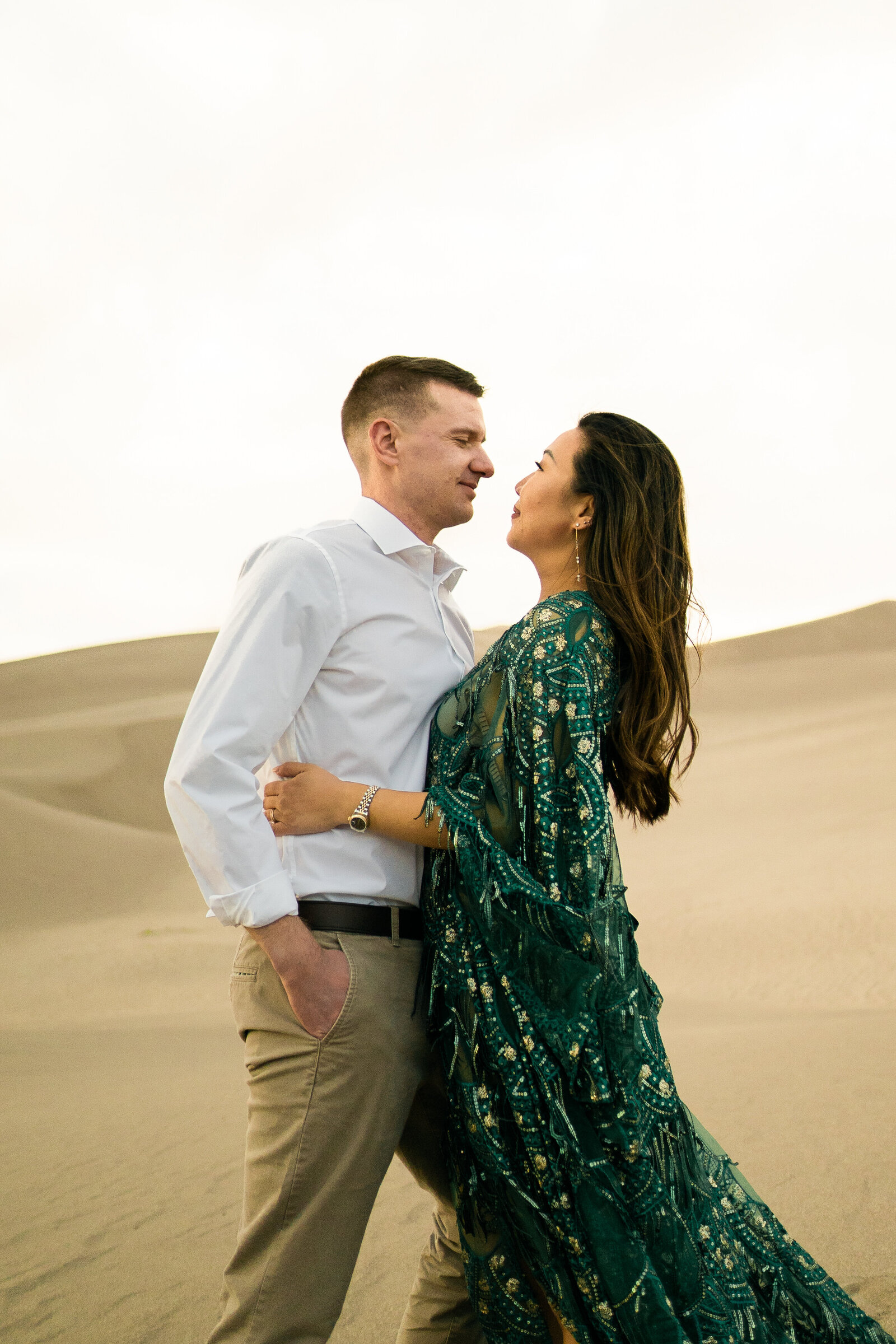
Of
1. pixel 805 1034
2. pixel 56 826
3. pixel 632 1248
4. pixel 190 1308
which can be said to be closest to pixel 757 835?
pixel 805 1034

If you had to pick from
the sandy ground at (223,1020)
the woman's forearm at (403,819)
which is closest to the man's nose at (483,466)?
the woman's forearm at (403,819)

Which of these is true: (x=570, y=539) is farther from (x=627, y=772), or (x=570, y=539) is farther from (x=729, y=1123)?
(x=729, y=1123)

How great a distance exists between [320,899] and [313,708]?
456 millimetres

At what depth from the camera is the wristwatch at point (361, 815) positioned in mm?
2543

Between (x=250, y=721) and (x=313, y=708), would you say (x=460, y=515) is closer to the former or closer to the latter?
(x=313, y=708)

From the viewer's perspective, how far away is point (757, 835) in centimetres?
1611

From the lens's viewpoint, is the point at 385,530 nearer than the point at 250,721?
No

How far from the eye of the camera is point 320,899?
8.40 ft

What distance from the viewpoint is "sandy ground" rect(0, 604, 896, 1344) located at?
457cm

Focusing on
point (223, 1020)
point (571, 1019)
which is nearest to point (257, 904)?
point (571, 1019)

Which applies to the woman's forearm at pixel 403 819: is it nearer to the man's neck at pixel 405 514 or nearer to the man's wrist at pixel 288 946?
the man's wrist at pixel 288 946

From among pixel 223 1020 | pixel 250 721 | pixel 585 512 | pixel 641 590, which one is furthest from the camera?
pixel 223 1020

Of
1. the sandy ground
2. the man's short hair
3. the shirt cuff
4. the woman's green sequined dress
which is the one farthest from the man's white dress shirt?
the sandy ground

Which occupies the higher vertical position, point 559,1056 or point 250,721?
point 250,721
